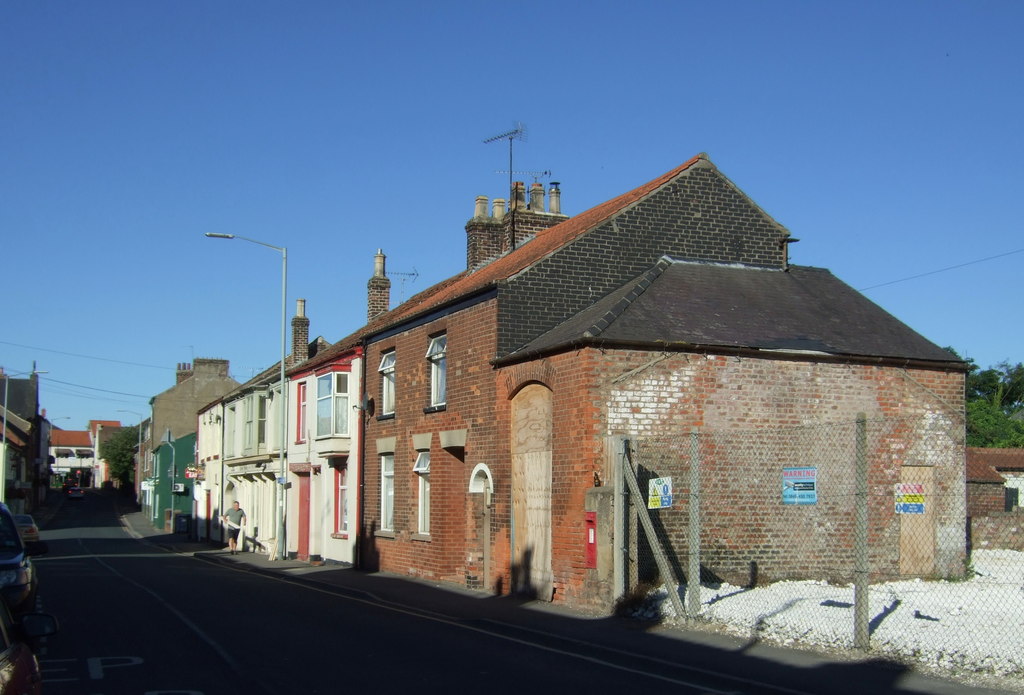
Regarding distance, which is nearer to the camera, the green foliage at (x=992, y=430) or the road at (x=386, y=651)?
the road at (x=386, y=651)

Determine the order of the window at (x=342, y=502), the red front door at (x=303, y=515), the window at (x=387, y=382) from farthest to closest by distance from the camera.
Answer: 1. the red front door at (x=303, y=515)
2. the window at (x=342, y=502)
3. the window at (x=387, y=382)

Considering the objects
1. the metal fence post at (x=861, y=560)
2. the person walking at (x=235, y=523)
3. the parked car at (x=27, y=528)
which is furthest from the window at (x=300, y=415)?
the metal fence post at (x=861, y=560)

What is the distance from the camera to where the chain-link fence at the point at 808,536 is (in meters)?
12.9

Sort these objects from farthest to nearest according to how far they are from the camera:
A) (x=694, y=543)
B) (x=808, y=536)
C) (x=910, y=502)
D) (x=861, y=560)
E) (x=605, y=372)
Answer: (x=808, y=536)
(x=605, y=372)
(x=694, y=543)
(x=910, y=502)
(x=861, y=560)

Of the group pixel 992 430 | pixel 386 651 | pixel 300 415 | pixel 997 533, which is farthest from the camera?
pixel 992 430

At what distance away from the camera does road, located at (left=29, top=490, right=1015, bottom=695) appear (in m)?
9.95

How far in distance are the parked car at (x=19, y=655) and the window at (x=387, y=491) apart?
18.9 m

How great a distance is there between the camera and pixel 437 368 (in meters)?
23.1

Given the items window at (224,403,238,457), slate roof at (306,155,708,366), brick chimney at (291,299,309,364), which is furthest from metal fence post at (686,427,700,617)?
window at (224,403,238,457)

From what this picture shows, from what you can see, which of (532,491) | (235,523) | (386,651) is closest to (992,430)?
(235,523)

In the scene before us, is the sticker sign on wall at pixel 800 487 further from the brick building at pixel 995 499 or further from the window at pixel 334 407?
the window at pixel 334 407

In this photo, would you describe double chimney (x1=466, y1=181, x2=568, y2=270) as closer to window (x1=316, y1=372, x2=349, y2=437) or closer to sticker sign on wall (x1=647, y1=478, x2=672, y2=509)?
window (x1=316, y1=372, x2=349, y2=437)

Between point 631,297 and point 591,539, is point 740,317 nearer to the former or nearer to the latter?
point 631,297

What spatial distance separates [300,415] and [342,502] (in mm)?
4683
